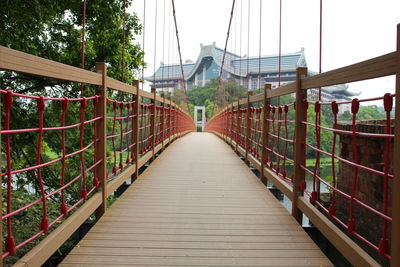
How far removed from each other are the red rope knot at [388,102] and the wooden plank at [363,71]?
72 millimetres

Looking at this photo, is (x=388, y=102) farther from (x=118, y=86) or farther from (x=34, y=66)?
(x=118, y=86)

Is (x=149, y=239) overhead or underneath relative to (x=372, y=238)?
Answer: overhead

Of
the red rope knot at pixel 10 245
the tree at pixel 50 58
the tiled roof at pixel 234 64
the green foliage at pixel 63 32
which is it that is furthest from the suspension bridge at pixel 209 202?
the tiled roof at pixel 234 64

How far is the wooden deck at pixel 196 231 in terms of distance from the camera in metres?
1.65

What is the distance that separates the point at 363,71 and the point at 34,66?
1.11 metres

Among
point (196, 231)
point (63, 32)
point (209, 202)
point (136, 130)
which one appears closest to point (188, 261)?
point (196, 231)

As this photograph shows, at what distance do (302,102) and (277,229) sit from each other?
0.73 metres

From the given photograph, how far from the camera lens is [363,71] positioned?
1.38 m

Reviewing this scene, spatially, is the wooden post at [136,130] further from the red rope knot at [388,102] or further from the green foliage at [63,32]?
the red rope knot at [388,102]

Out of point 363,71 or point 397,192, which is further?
point 363,71

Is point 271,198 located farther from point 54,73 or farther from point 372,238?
point 54,73

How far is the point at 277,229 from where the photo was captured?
211cm

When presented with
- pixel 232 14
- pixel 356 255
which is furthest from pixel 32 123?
pixel 232 14

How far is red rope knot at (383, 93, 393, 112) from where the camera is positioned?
1.27m
